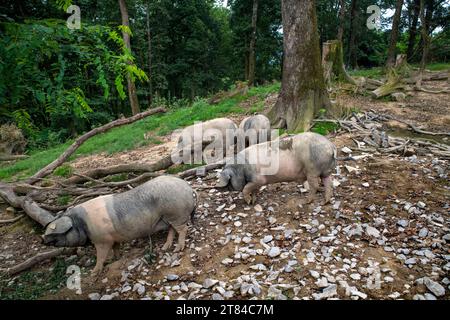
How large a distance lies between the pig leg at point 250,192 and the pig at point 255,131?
239 cm

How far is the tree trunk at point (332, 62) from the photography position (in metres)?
12.4

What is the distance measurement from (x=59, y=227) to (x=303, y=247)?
3.75m

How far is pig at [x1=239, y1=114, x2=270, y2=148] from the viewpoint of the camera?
840cm

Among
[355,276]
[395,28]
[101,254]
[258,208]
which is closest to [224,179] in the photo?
[258,208]

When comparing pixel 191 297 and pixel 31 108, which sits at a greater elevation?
pixel 31 108

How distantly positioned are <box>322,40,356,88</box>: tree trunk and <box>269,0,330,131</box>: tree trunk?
11.7 ft

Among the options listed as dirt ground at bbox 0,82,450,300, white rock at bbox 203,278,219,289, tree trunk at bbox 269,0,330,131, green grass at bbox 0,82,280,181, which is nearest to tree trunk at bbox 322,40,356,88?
green grass at bbox 0,82,280,181

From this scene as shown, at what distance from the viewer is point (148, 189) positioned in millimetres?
5148

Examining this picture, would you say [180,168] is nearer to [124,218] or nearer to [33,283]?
[124,218]

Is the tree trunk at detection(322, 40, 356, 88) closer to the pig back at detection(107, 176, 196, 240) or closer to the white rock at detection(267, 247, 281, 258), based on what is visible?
the white rock at detection(267, 247, 281, 258)

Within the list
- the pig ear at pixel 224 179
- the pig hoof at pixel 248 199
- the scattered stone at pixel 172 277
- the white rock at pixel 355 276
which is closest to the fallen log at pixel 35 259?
the scattered stone at pixel 172 277

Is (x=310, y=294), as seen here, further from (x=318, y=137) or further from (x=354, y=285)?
(x=318, y=137)
